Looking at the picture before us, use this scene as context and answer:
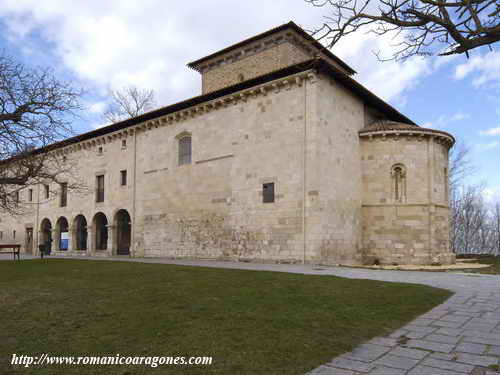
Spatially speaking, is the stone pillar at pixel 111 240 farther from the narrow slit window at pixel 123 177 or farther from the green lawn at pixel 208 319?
the green lawn at pixel 208 319

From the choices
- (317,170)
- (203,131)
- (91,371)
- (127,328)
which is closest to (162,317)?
(127,328)

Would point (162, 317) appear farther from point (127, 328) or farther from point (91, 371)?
point (91, 371)

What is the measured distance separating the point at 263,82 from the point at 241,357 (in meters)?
15.1

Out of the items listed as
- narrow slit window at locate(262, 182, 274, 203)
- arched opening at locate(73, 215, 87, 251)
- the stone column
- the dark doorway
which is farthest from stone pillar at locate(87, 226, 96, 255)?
narrow slit window at locate(262, 182, 274, 203)

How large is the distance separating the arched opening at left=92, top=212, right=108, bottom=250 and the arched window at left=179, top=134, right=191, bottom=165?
27.4 feet

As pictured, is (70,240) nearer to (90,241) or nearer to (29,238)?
(90,241)

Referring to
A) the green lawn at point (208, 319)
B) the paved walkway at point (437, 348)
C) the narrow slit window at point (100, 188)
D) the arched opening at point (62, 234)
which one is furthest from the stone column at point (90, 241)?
the paved walkway at point (437, 348)

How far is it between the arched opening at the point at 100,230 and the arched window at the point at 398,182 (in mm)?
18174

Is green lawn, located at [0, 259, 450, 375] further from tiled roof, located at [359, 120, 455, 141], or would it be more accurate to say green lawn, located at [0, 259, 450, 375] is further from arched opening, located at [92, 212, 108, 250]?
arched opening, located at [92, 212, 108, 250]

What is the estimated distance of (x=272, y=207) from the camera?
1700 cm

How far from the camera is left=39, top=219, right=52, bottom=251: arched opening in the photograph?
30891 millimetres

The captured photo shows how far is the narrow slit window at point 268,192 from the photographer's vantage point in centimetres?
1720

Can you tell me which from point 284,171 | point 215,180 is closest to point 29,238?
point 215,180

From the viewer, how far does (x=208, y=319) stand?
5.71 metres
